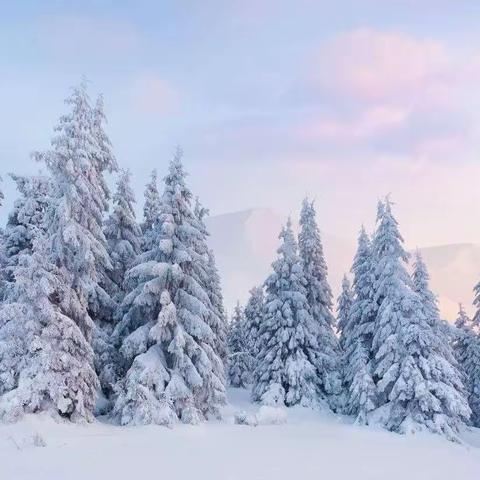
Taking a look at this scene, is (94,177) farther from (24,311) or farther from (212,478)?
(212,478)

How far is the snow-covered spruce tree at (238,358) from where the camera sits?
54.2m

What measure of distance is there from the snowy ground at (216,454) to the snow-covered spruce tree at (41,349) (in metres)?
0.96

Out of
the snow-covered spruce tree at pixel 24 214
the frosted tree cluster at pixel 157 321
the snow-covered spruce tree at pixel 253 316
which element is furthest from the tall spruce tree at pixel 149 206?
the snow-covered spruce tree at pixel 253 316

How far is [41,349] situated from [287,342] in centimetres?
2035

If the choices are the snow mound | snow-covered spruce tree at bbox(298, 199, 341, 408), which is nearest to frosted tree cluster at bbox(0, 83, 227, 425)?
the snow mound

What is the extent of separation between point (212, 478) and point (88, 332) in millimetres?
12789

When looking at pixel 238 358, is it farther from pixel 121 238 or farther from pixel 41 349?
pixel 41 349

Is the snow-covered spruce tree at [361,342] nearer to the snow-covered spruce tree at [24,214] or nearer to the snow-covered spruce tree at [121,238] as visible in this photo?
the snow-covered spruce tree at [121,238]

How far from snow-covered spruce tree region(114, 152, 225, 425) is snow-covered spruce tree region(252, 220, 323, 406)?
33.0ft

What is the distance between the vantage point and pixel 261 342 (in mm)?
37656

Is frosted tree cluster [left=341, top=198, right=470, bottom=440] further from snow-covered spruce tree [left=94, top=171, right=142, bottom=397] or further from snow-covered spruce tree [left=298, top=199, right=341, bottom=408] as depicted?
snow-covered spruce tree [left=94, top=171, right=142, bottom=397]

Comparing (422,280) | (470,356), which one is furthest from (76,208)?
(470,356)

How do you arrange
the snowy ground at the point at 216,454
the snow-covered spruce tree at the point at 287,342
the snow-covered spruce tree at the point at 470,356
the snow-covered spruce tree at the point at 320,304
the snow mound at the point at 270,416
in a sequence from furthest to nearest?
the snow-covered spruce tree at the point at 470,356, the snow-covered spruce tree at the point at 320,304, the snow-covered spruce tree at the point at 287,342, the snow mound at the point at 270,416, the snowy ground at the point at 216,454

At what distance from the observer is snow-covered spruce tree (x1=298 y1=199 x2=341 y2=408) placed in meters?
36.2
